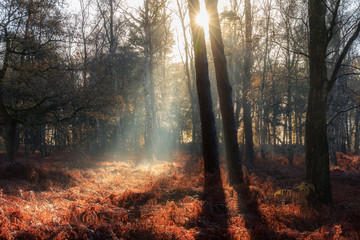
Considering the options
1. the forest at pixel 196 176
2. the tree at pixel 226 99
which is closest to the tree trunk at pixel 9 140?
the forest at pixel 196 176

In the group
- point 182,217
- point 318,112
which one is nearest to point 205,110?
point 318,112

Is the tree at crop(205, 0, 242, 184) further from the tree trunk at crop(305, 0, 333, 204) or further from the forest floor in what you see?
the tree trunk at crop(305, 0, 333, 204)

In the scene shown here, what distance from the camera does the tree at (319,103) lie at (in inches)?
214

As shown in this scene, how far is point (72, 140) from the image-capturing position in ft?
40.5

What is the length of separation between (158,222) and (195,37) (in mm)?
6073

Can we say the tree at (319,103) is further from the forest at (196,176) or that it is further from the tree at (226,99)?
the tree at (226,99)

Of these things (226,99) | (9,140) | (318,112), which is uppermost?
(226,99)

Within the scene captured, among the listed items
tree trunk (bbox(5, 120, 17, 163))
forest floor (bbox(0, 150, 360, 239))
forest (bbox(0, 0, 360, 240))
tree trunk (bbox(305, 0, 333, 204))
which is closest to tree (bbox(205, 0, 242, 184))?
forest (bbox(0, 0, 360, 240))

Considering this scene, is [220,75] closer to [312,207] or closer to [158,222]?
[312,207]

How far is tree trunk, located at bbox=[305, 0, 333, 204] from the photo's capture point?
17.9 feet

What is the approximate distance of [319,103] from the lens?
548cm

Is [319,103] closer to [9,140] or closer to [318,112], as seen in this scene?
[318,112]

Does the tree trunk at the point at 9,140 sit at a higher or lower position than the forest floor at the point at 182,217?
higher

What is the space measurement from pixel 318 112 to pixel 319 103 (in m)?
0.21
